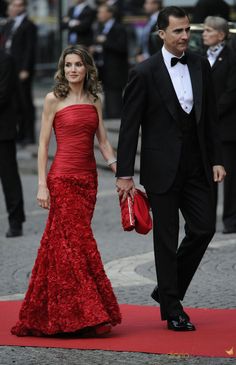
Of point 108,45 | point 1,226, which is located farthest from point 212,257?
point 108,45

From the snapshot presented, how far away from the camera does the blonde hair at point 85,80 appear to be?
8.31 meters

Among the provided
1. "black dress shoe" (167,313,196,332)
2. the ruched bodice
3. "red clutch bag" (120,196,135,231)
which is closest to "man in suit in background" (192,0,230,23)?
the ruched bodice

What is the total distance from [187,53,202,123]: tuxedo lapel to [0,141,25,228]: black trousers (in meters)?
4.67

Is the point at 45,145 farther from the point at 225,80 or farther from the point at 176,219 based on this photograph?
the point at 225,80

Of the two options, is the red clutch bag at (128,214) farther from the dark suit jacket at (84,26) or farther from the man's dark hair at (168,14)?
the dark suit jacket at (84,26)

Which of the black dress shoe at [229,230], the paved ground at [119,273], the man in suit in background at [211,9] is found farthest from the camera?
the man in suit in background at [211,9]

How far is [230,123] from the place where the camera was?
1230 centimetres

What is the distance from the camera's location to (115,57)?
20.2 meters

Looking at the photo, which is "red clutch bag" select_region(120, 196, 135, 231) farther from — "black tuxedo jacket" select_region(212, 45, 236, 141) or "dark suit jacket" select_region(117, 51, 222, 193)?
"black tuxedo jacket" select_region(212, 45, 236, 141)

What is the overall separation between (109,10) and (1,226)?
7563 millimetres

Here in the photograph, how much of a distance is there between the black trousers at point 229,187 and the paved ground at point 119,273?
189 millimetres

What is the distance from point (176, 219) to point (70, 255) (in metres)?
0.70

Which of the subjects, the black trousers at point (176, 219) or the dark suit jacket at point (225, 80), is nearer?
the black trousers at point (176, 219)

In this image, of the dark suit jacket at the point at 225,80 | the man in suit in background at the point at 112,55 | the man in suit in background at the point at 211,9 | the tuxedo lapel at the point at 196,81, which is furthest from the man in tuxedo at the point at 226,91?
the man in suit in background at the point at 112,55
